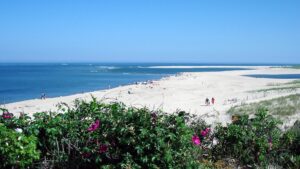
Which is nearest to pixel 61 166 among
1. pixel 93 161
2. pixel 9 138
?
pixel 93 161

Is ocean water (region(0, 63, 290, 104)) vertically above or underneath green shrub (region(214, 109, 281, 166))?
underneath

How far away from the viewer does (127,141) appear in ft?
15.4

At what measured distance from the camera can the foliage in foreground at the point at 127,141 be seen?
181 inches

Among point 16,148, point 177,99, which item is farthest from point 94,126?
point 177,99

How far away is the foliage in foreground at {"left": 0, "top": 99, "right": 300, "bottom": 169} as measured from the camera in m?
4.61

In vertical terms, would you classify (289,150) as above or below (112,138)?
below

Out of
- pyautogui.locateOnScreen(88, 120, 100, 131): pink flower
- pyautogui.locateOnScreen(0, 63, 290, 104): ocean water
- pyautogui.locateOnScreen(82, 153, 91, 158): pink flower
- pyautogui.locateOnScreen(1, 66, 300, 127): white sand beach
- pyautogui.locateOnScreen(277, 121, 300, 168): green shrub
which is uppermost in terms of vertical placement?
pyautogui.locateOnScreen(88, 120, 100, 131): pink flower

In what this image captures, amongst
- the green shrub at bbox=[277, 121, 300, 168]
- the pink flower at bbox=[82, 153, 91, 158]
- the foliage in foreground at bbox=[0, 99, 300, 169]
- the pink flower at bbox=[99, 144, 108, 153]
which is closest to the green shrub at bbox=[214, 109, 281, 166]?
the foliage in foreground at bbox=[0, 99, 300, 169]

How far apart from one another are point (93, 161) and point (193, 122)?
74.3 inches

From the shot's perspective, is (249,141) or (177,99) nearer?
(249,141)

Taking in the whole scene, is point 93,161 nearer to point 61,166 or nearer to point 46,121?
point 61,166

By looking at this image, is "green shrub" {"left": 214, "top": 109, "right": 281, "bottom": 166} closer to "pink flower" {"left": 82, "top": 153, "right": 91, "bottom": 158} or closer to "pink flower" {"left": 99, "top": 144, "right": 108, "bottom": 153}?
"pink flower" {"left": 99, "top": 144, "right": 108, "bottom": 153}

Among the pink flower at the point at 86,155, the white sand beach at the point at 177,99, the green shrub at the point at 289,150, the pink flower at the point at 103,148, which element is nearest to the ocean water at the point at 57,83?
the white sand beach at the point at 177,99

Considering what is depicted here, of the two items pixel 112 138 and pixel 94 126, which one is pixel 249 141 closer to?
pixel 112 138
